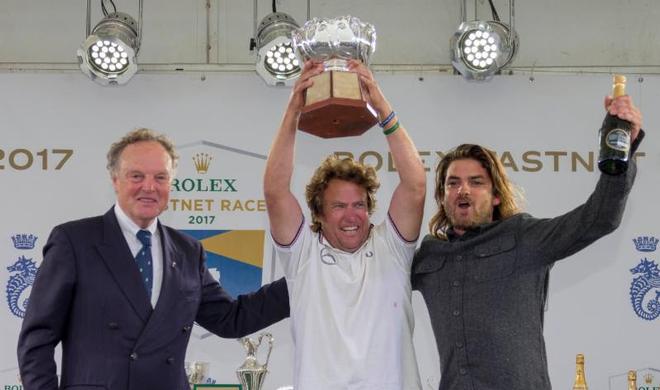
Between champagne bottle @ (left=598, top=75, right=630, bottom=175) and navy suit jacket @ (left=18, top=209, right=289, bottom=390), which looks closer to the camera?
champagne bottle @ (left=598, top=75, right=630, bottom=175)

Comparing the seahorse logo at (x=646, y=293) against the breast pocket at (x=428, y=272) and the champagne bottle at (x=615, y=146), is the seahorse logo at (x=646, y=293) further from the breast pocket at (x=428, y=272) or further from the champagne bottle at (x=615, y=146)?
the champagne bottle at (x=615, y=146)

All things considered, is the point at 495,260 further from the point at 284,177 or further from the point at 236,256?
the point at 236,256

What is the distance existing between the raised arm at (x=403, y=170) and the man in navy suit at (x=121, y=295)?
2.01ft

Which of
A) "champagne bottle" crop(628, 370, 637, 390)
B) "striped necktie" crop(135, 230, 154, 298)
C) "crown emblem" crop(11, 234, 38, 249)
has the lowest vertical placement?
"champagne bottle" crop(628, 370, 637, 390)

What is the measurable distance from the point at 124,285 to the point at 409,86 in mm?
2334

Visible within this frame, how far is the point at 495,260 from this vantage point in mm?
2959

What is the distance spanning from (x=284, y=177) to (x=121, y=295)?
0.56 metres

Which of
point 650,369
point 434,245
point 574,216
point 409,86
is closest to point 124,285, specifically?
point 434,245

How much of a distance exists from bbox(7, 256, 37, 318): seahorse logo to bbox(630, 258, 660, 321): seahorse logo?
267 cm

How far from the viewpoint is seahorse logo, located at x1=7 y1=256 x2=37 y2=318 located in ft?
15.8

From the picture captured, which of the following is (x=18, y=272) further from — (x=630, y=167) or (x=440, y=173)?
(x=630, y=167)

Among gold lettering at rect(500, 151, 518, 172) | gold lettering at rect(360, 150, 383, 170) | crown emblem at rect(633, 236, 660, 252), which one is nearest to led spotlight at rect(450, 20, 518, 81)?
gold lettering at rect(500, 151, 518, 172)

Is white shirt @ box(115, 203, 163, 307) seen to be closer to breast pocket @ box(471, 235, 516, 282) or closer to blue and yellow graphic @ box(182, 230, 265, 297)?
breast pocket @ box(471, 235, 516, 282)

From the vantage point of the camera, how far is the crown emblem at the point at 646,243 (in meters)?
4.86
